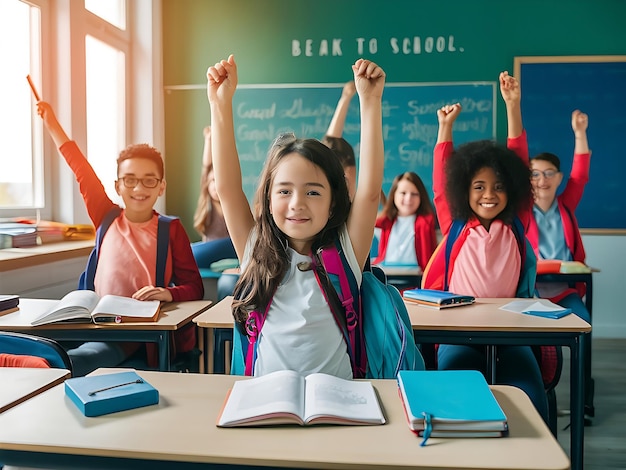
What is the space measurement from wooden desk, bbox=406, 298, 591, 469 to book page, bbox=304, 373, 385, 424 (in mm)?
829

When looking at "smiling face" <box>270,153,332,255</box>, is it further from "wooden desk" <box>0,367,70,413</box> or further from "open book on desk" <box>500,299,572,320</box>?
"open book on desk" <box>500,299,572,320</box>

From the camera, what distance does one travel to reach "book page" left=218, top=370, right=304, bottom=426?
1.12 meters

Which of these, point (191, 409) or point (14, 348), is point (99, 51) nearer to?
point (14, 348)

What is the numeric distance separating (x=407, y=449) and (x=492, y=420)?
0.16 metres

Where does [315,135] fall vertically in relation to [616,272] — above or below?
above

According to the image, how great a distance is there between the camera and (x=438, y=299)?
7.82 ft

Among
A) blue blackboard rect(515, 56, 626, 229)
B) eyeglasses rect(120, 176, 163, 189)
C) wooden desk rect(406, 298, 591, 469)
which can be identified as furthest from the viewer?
blue blackboard rect(515, 56, 626, 229)

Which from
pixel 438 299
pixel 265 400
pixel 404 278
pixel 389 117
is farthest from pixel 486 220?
pixel 389 117

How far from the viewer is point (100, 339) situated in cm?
218

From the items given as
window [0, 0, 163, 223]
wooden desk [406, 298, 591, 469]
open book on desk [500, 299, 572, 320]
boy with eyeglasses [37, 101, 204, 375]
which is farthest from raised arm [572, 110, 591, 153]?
window [0, 0, 163, 223]

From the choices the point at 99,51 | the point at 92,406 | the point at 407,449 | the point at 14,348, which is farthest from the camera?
the point at 99,51

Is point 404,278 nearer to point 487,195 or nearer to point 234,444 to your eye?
point 487,195

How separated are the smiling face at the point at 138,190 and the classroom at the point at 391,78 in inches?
76.5

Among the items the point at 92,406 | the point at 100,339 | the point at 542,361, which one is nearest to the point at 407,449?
the point at 92,406
